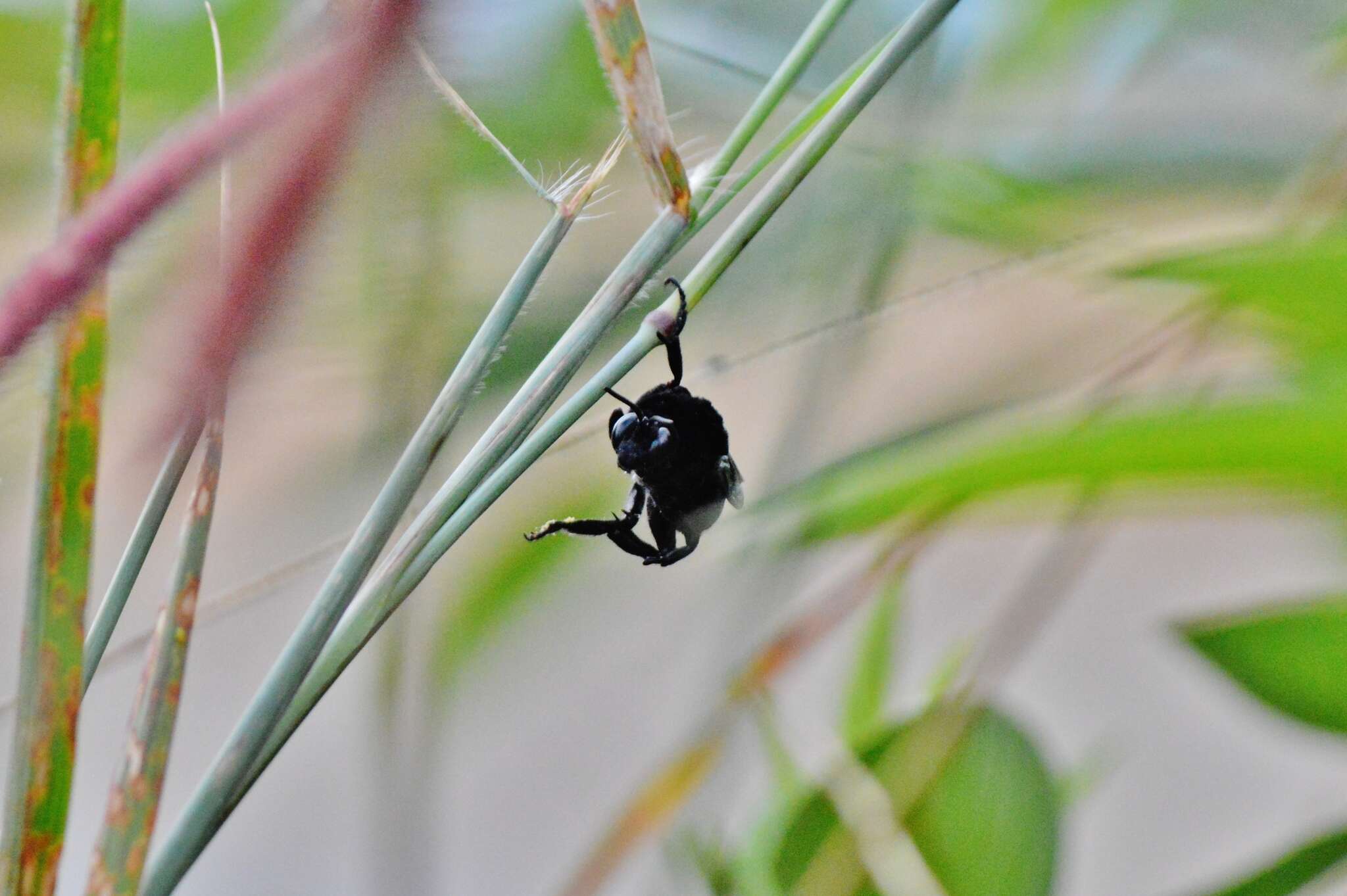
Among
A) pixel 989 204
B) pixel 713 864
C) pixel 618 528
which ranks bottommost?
pixel 713 864

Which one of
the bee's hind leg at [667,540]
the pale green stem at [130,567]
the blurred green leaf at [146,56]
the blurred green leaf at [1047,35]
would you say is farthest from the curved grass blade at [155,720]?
the blurred green leaf at [1047,35]

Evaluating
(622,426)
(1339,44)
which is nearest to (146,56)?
(622,426)

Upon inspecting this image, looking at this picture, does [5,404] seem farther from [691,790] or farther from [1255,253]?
[691,790]

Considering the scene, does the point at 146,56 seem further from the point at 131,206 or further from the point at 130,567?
the point at 131,206

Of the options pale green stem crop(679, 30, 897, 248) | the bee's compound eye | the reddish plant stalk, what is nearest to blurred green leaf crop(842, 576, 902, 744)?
the bee's compound eye

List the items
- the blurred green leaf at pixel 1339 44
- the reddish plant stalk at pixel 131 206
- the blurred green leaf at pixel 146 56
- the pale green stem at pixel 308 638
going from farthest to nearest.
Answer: the blurred green leaf at pixel 1339 44
the blurred green leaf at pixel 146 56
the pale green stem at pixel 308 638
the reddish plant stalk at pixel 131 206

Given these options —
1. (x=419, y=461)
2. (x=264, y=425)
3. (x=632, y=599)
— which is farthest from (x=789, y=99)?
(x=264, y=425)

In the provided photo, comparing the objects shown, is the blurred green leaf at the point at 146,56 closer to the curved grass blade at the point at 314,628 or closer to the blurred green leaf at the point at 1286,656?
the curved grass blade at the point at 314,628
